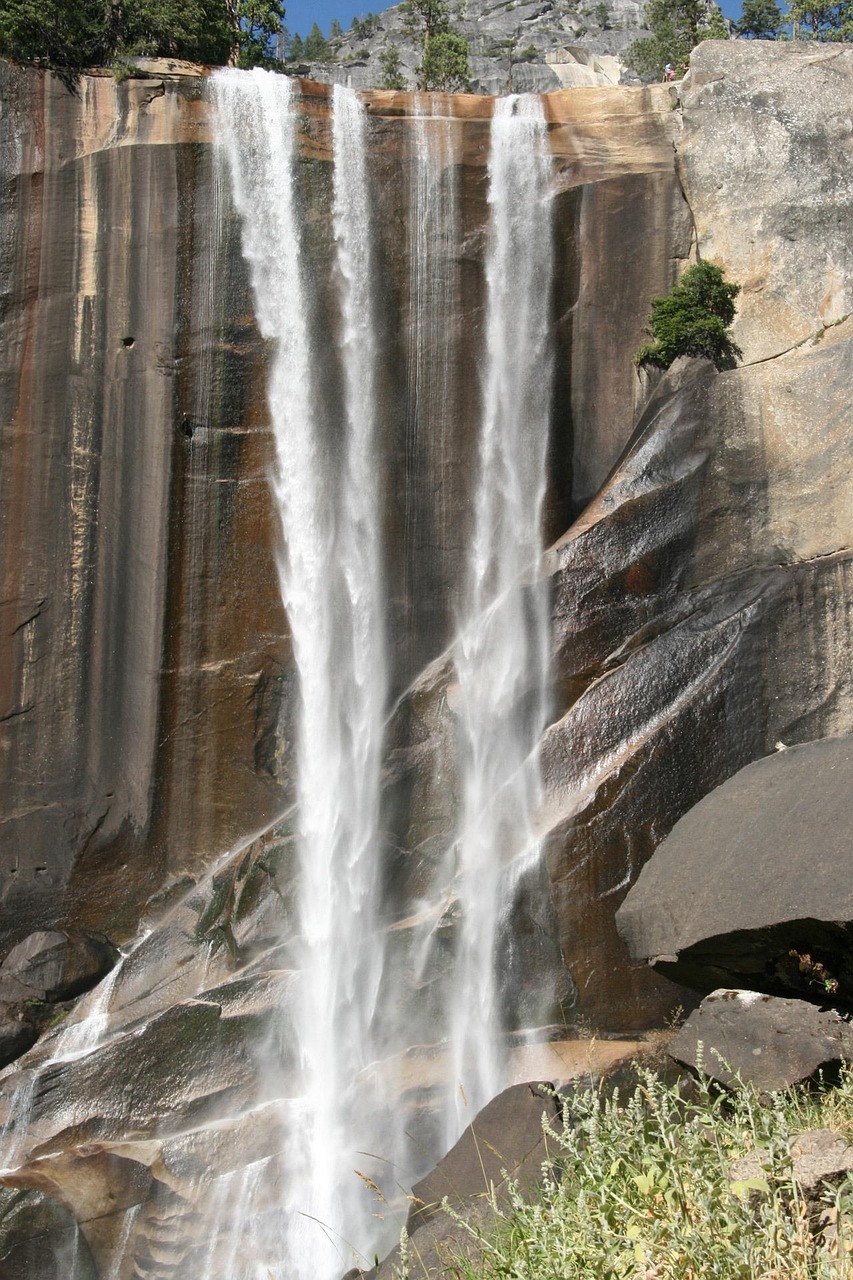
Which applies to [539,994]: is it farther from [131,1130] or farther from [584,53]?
[584,53]

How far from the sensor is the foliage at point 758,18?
98.3 ft

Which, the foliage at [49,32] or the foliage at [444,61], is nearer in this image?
the foliage at [49,32]

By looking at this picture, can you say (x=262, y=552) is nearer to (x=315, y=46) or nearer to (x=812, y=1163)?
(x=812, y=1163)

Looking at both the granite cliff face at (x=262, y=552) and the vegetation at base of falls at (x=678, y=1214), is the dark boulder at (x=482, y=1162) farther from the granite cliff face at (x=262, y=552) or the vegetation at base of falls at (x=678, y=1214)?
the granite cliff face at (x=262, y=552)

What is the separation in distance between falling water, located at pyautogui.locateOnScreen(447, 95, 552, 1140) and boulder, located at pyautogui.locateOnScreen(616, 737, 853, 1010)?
294cm

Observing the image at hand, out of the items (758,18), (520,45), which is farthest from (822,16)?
(520,45)

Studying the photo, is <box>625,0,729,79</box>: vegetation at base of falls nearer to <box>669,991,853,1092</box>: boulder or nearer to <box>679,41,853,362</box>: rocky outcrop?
<box>679,41,853,362</box>: rocky outcrop

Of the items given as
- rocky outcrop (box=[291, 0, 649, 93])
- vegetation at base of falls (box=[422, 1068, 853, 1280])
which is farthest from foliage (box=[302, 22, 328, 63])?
vegetation at base of falls (box=[422, 1068, 853, 1280])

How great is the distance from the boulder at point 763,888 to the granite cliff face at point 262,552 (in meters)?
2.61

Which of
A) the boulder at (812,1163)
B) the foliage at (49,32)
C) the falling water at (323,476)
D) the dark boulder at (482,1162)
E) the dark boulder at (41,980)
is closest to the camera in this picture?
the boulder at (812,1163)

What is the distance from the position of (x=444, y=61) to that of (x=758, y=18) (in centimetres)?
964

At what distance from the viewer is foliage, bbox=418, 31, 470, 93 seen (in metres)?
26.2

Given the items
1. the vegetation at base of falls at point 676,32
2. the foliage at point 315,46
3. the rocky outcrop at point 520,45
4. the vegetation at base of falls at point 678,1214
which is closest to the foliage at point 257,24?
the vegetation at base of falls at point 676,32

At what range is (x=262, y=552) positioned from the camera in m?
16.0
